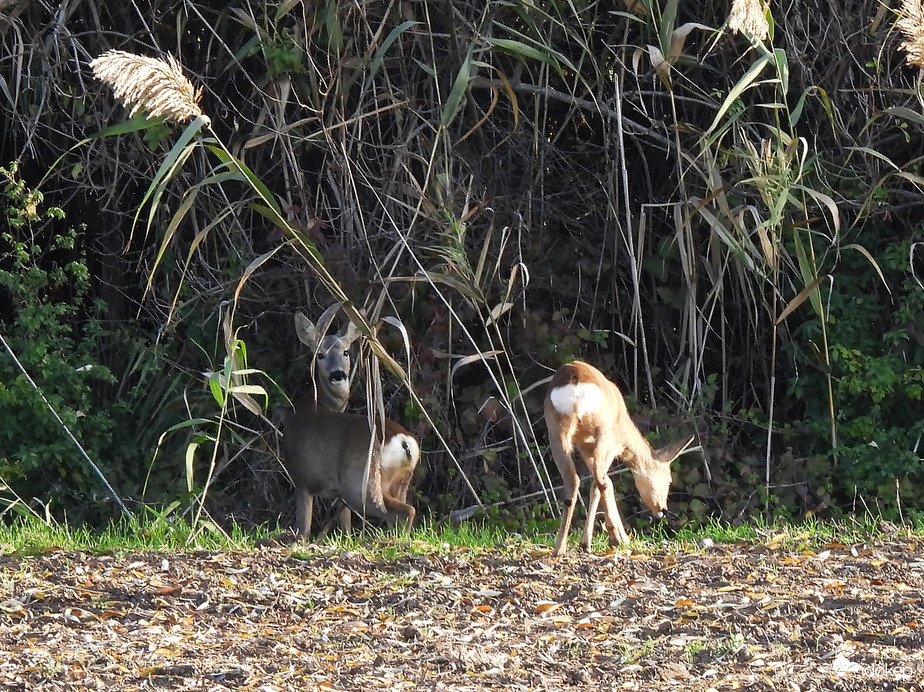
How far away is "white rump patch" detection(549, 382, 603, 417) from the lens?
545cm

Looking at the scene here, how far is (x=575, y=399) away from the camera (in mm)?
5445

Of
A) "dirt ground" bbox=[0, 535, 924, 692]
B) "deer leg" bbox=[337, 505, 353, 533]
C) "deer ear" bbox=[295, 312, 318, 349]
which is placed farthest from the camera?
"deer leg" bbox=[337, 505, 353, 533]

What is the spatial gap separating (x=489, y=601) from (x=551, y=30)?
3.27 metres

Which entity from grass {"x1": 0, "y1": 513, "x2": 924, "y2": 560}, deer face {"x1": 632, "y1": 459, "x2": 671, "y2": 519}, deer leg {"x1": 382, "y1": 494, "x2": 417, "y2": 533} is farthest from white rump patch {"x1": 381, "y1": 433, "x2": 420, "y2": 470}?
deer face {"x1": 632, "y1": 459, "x2": 671, "y2": 519}

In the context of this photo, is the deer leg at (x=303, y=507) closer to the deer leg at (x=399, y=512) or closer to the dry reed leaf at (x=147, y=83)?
the deer leg at (x=399, y=512)

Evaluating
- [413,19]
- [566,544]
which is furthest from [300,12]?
[566,544]

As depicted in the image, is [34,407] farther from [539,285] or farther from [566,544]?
[566,544]

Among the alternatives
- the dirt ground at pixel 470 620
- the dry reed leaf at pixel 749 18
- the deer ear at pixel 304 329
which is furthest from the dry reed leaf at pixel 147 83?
the dry reed leaf at pixel 749 18

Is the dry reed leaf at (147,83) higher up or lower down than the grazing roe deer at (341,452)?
higher up

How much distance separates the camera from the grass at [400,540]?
18.1 feet

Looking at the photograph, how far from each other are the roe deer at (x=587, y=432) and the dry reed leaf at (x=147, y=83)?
5.92 ft

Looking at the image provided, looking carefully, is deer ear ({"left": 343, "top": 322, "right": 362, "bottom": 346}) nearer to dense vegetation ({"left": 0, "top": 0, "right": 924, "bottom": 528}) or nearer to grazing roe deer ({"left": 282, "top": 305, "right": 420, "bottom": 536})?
grazing roe deer ({"left": 282, "top": 305, "right": 420, "bottom": 536})

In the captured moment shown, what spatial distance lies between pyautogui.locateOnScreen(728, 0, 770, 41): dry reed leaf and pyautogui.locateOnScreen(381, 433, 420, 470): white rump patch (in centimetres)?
248

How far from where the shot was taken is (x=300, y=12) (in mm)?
7078
